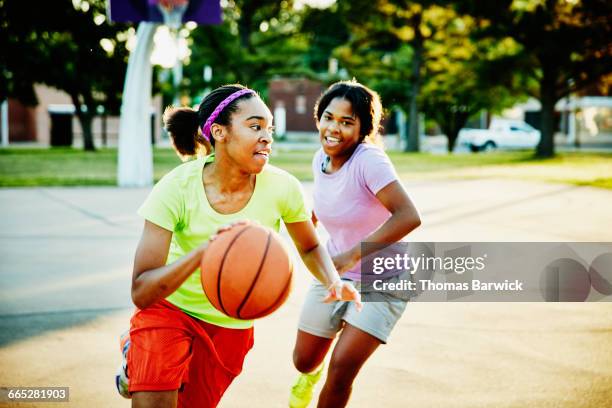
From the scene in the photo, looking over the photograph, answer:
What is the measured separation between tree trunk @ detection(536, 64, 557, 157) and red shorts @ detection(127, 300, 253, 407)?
27.3 m

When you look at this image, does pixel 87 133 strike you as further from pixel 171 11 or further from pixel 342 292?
pixel 342 292

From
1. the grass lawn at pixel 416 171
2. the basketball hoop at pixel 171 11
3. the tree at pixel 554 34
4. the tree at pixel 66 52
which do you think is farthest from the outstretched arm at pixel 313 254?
the tree at pixel 66 52

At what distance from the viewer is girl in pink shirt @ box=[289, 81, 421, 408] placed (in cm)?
352

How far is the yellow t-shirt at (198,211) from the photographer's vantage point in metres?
2.97

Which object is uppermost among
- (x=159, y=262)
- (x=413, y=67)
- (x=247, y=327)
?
(x=413, y=67)

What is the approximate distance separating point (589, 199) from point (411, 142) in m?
22.2

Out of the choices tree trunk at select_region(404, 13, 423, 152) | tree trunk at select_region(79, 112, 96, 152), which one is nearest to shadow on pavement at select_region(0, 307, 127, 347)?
tree trunk at select_region(404, 13, 423, 152)

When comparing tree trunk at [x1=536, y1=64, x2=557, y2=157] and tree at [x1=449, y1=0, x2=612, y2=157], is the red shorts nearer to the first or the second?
tree at [x1=449, y1=0, x2=612, y2=157]

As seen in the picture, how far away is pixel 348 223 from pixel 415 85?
105ft

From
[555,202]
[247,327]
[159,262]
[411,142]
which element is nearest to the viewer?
[159,262]

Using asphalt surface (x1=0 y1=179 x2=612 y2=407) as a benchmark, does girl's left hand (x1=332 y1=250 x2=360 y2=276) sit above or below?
above

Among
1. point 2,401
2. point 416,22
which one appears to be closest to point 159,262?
point 2,401

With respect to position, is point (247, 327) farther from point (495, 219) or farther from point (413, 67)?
point (413, 67)

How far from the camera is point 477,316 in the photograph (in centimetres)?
586
